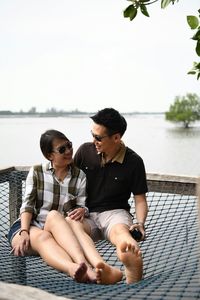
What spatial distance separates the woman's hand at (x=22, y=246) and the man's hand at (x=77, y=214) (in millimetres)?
237

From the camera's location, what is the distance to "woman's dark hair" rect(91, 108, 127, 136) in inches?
99.3

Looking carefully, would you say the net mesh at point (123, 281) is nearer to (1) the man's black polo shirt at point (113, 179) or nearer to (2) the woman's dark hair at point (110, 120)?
(1) the man's black polo shirt at point (113, 179)

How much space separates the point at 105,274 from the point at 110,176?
2.44ft

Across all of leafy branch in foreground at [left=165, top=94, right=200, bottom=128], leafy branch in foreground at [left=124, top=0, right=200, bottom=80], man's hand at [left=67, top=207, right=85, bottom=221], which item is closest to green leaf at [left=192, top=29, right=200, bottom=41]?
leafy branch in foreground at [left=124, top=0, right=200, bottom=80]

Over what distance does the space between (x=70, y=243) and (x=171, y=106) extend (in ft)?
176

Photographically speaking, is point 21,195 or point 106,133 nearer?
point 106,133

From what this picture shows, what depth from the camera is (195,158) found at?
83.1 ft

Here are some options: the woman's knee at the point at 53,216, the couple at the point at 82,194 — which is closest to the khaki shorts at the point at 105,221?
the couple at the point at 82,194

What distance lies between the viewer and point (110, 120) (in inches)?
99.6

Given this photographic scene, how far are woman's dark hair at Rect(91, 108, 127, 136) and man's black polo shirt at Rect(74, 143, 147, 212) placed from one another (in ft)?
0.44

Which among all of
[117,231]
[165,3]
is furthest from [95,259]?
[165,3]

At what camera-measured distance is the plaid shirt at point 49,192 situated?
252 centimetres

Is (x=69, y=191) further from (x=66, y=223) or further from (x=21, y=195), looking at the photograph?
(x=21, y=195)

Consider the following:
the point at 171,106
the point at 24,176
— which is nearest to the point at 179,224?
the point at 24,176
